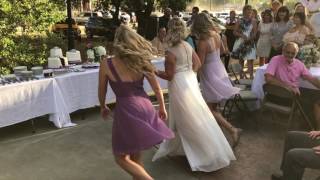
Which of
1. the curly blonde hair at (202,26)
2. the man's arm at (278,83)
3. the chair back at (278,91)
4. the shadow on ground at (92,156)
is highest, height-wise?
the curly blonde hair at (202,26)

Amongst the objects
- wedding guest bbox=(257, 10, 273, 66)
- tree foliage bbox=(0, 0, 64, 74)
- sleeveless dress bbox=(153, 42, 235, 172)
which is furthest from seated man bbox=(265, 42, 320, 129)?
tree foliage bbox=(0, 0, 64, 74)

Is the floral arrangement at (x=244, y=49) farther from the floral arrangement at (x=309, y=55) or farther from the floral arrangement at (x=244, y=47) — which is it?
the floral arrangement at (x=309, y=55)

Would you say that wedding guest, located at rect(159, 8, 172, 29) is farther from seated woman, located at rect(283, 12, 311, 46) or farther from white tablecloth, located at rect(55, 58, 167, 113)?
white tablecloth, located at rect(55, 58, 167, 113)

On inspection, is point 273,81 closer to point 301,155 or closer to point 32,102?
point 301,155

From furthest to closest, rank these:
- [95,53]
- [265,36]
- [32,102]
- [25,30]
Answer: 1. [25,30]
2. [265,36]
3. [95,53]
4. [32,102]

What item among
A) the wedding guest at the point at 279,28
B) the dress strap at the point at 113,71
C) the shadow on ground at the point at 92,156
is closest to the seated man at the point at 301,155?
the shadow on ground at the point at 92,156

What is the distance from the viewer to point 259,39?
28.4 feet

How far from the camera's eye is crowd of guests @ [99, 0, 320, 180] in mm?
3334

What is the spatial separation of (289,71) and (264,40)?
355 centimetres

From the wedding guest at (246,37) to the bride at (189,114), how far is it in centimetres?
461

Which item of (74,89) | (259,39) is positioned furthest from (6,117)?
(259,39)

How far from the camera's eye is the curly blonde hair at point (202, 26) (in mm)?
4621

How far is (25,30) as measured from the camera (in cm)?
861

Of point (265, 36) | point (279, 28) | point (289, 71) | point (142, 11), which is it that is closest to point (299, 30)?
point (279, 28)
